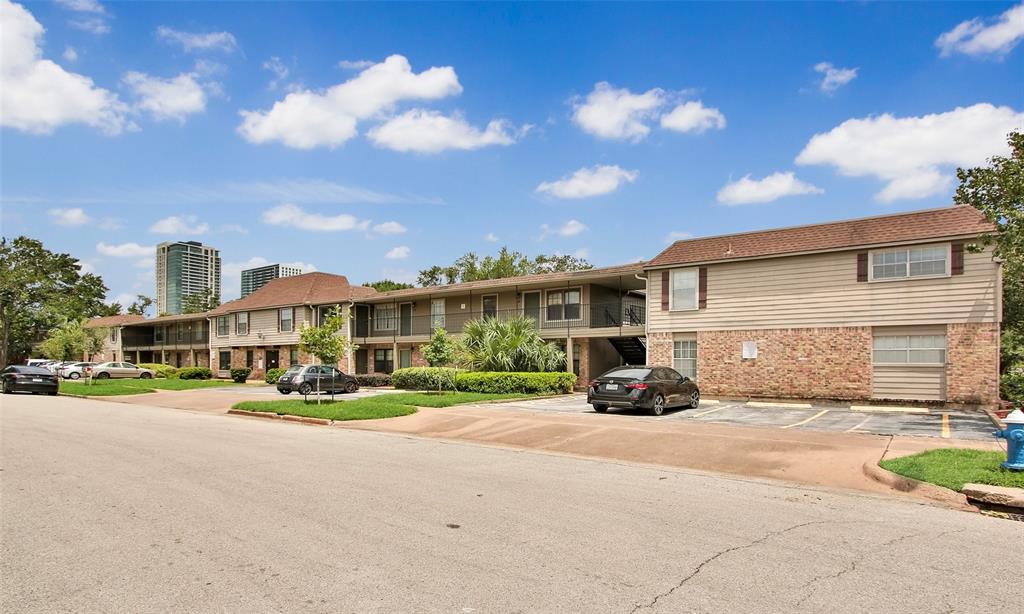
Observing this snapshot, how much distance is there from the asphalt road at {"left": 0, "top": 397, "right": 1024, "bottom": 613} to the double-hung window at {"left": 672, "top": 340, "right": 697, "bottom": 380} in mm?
14468

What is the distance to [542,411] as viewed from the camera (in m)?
18.5

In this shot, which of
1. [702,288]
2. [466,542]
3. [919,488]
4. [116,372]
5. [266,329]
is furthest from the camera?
[266,329]

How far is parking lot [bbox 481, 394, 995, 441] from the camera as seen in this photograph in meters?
13.8

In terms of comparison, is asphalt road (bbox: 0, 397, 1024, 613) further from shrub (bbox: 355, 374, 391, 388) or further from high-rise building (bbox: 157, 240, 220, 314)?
high-rise building (bbox: 157, 240, 220, 314)

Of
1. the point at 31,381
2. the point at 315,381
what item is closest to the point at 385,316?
the point at 315,381

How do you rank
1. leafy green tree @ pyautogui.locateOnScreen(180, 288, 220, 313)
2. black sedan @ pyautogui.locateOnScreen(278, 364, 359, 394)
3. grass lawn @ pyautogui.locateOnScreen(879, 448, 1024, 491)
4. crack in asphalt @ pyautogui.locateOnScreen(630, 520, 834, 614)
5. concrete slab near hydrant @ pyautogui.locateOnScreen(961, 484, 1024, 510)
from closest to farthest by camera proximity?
1. crack in asphalt @ pyautogui.locateOnScreen(630, 520, 834, 614)
2. concrete slab near hydrant @ pyautogui.locateOnScreen(961, 484, 1024, 510)
3. grass lawn @ pyautogui.locateOnScreen(879, 448, 1024, 491)
4. black sedan @ pyautogui.locateOnScreen(278, 364, 359, 394)
5. leafy green tree @ pyautogui.locateOnScreen(180, 288, 220, 313)

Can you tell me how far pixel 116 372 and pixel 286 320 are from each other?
11.6 metres

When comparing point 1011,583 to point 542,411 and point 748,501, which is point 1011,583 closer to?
point 748,501

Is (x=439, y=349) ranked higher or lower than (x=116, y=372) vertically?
higher

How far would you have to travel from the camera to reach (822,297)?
20.9 metres

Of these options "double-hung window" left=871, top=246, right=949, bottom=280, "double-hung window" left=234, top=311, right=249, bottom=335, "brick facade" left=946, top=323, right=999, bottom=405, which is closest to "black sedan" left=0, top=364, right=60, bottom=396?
"double-hung window" left=234, top=311, right=249, bottom=335

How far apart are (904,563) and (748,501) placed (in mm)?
2430

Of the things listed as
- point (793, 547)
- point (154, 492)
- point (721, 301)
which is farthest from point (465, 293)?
point (793, 547)

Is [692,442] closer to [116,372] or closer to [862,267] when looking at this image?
[862,267]
